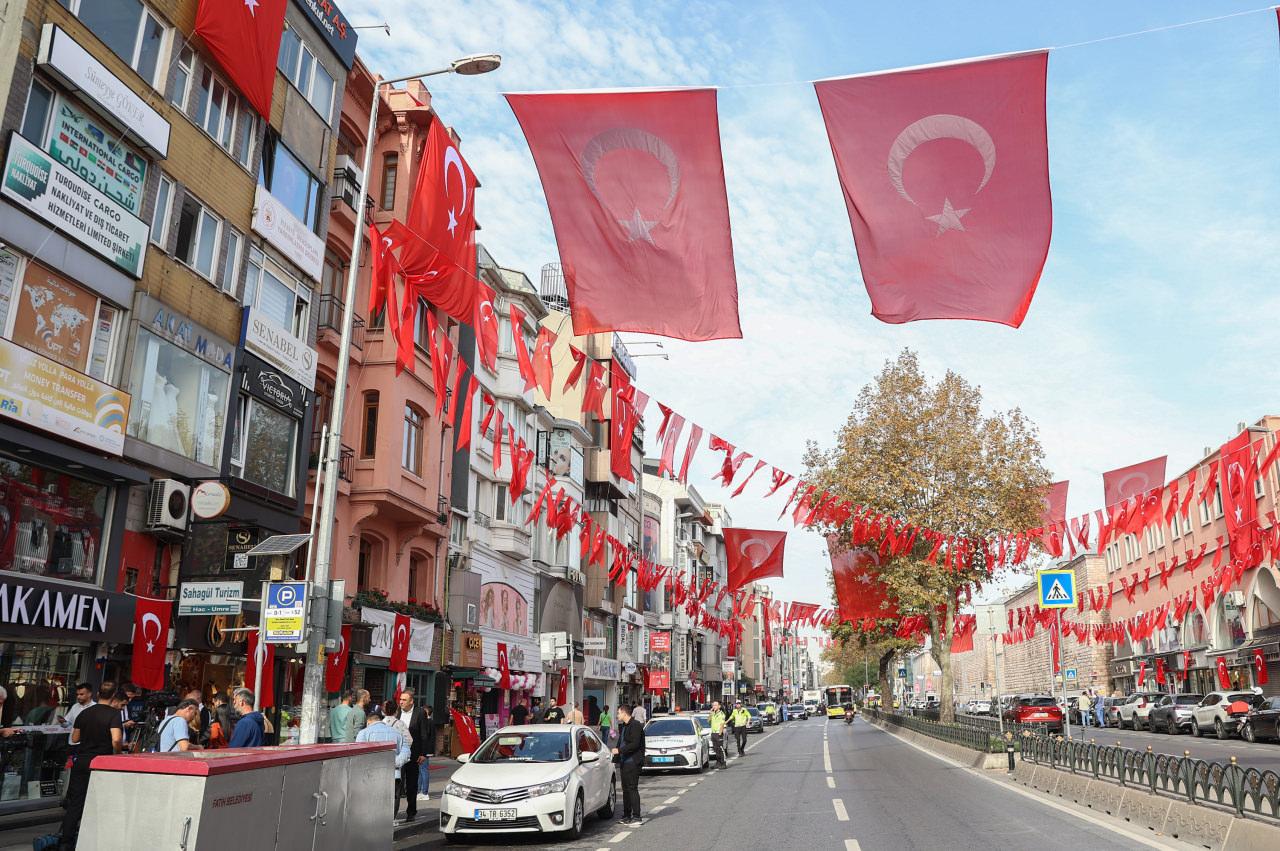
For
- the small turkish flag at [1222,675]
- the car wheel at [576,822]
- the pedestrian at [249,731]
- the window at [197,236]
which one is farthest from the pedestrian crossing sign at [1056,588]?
the small turkish flag at [1222,675]

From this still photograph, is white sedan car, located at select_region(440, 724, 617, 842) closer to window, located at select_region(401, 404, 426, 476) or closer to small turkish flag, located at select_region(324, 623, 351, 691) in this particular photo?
small turkish flag, located at select_region(324, 623, 351, 691)

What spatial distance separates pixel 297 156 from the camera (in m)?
21.9

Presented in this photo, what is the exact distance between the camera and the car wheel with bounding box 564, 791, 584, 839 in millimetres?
13062

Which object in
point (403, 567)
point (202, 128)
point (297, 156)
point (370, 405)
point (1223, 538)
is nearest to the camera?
point (202, 128)

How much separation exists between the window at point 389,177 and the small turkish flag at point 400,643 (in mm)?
11389

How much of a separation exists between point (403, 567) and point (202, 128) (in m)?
12.9

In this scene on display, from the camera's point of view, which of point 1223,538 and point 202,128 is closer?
point 202,128

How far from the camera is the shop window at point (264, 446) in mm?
19517

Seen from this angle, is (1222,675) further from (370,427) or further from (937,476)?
(370,427)

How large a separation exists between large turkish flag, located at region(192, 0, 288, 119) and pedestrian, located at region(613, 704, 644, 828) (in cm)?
1230

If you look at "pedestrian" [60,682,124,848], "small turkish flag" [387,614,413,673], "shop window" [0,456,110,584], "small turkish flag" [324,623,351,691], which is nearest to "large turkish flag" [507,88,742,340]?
"pedestrian" [60,682,124,848]

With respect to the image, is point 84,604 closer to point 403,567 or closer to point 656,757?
point 403,567

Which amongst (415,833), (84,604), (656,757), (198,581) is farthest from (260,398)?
(656,757)

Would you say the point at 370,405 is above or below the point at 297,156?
below
